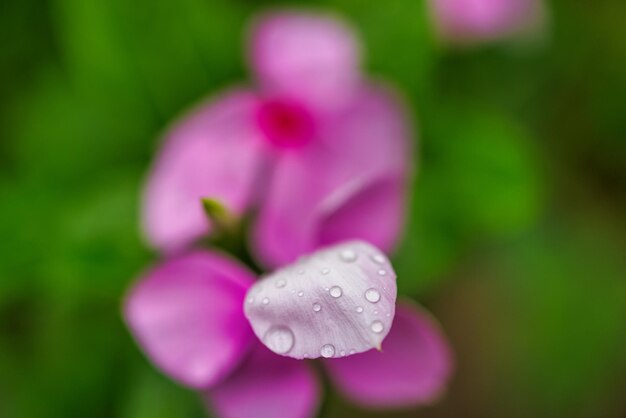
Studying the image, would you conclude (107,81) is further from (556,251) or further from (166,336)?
(556,251)

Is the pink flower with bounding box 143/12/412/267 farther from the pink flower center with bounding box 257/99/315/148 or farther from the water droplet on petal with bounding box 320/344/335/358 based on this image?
the water droplet on petal with bounding box 320/344/335/358

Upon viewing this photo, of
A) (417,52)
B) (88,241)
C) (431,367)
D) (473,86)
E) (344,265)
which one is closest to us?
(344,265)

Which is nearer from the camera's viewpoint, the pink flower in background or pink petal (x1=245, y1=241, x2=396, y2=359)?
pink petal (x1=245, y1=241, x2=396, y2=359)

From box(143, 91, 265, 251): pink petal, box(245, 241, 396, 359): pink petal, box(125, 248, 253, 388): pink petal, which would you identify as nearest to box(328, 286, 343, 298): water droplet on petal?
box(245, 241, 396, 359): pink petal

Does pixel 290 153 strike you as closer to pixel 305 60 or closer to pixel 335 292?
pixel 305 60

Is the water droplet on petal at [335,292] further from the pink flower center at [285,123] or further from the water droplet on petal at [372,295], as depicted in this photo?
the pink flower center at [285,123]

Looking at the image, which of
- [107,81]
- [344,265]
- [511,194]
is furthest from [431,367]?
[107,81]

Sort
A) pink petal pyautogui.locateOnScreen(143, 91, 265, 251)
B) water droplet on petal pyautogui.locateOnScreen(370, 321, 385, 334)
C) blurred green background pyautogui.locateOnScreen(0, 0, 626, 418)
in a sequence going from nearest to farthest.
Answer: water droplet on petal pyautogui.locateOnScreen(370, 321, 385, 334) < pink petal pyautogui.locateOnScreen(143, 91, 265, 251) < blurred green background pyautogui.locateOnScreen(0, 0, 626, 418)

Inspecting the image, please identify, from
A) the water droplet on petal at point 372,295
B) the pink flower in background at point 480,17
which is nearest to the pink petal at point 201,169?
the water droplet on petal at point 372,295
